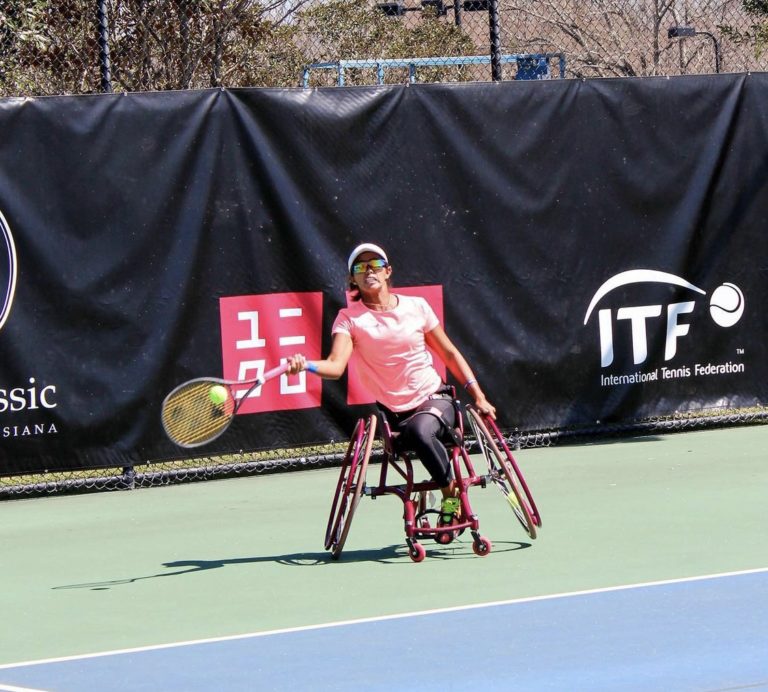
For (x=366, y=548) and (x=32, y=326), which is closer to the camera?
(x=366, y=548)

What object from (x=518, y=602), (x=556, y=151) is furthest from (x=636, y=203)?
(x=518, y=602)

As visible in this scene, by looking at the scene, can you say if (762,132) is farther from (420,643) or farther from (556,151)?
(420,643)

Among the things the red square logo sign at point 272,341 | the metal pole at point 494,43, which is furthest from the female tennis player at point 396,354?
the metal pole at point 494,43

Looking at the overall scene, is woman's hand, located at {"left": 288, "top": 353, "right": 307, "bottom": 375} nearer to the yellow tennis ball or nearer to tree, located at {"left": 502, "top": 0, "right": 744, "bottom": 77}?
the yellow tennis ball

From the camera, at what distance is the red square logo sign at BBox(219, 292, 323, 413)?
8328 millimetres

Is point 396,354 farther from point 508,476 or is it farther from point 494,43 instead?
point 494,43

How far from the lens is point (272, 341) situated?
8406mm

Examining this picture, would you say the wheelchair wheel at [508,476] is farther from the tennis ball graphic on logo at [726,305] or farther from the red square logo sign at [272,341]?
the tennis ball graphic on logo at [726,305]

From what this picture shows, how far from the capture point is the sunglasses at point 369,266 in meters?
6.35

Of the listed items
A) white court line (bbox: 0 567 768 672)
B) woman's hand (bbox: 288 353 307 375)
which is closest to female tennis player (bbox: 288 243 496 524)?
woman's hand (bbox: 288 353 307 375)

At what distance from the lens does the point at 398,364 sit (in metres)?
6.36

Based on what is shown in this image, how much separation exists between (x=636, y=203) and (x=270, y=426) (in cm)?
274

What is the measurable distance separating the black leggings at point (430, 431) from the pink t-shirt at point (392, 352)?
0.06 metres

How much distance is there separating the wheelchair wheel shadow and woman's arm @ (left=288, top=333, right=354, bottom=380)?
789mm
